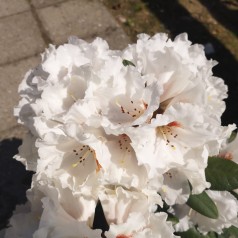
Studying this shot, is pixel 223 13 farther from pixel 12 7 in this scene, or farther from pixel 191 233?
pixel 191 233

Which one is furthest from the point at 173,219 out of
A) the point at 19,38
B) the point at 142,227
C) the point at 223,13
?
the point at 223,13

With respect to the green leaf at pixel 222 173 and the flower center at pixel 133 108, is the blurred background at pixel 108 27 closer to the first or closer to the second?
the green leaf at pixel 222 173

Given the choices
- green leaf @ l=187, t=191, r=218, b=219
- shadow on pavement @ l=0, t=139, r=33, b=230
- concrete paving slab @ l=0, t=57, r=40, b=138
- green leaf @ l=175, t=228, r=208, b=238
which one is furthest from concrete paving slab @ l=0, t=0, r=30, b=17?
green leaf @ l=187, t=191, r=218, b=219

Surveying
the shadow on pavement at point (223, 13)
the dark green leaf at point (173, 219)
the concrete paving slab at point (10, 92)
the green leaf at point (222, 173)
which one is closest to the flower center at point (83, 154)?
the green leaf at point (222, 173)

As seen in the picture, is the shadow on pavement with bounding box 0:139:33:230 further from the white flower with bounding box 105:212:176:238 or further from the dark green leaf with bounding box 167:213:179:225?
the white flower with bounding box 105:212:176:238

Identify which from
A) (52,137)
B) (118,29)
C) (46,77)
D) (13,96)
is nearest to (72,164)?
(52,137)
